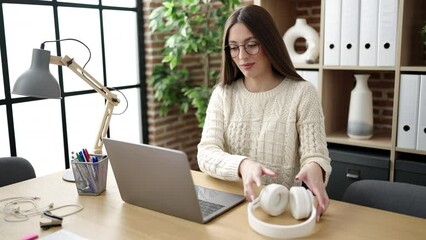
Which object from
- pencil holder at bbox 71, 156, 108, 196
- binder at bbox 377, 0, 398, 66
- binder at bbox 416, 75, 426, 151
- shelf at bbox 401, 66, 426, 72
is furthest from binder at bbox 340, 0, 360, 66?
pencil holder at bbox 71, 156, 108, 196

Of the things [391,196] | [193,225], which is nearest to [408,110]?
[391,196]

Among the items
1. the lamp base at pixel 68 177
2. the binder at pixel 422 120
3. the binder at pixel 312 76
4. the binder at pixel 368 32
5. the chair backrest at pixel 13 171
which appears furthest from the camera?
the binder at pixel 312 76

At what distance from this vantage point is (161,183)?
124 centimetres

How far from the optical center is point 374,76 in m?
2.78

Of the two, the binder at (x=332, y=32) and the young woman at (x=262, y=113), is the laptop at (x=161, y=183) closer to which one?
the young woman at (x=262, y=113)

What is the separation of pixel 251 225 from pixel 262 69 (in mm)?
689

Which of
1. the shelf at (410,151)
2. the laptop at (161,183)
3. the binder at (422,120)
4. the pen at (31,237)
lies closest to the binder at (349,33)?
the binder at (422,120)

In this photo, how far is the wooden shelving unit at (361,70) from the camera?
2.30 metres

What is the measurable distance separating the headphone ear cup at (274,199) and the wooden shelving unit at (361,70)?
137 centimetres

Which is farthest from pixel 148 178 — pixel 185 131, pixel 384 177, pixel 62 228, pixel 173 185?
pixel 185 131

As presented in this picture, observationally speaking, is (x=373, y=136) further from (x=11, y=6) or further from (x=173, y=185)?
(x=11, y=6)

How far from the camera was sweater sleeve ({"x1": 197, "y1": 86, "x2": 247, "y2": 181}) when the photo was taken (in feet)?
4.82

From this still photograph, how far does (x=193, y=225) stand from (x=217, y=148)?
0.45m

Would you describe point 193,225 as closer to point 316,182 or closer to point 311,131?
point 316,182
